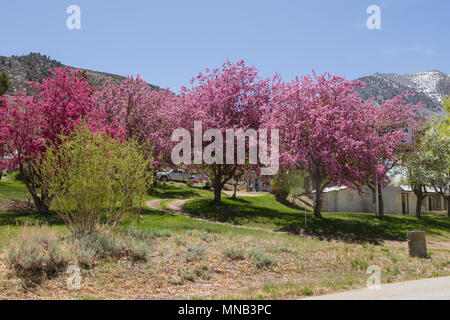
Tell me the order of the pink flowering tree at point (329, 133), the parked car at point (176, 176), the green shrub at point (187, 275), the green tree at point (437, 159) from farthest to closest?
the parked car at point (176, 176)
the green tree at point (437, 159)
the pink flowering tree at point (329, 133)
the green shrub at point (187, 275)

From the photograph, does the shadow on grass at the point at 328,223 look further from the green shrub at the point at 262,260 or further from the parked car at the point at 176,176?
the parked car at the point at 176,176

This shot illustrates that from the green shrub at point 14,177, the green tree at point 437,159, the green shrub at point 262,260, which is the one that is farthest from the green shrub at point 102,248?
the green shrub at point 14,177

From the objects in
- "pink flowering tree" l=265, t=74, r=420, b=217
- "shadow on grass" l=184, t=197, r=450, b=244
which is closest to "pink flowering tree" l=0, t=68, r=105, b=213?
"shadow on grass" l=184, t=197, r=450, b=244

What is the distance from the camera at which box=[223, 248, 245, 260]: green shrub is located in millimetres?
11703

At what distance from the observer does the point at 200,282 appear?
376 inches

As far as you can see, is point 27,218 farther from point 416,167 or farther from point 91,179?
point 416,167

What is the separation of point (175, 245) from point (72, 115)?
390 inches

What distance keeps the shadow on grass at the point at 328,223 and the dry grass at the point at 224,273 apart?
5731 mm

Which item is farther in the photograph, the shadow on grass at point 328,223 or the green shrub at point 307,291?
the shadow on grass at point 328,223

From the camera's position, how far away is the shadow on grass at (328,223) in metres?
20.9

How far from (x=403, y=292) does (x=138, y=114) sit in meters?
28.7

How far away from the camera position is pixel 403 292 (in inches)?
336

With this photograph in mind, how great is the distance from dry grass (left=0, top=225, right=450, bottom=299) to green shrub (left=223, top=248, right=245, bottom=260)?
0.43 ft

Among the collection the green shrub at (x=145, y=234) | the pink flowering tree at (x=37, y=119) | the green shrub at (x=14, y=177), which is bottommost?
the green shrub at (x=145, y=234)
